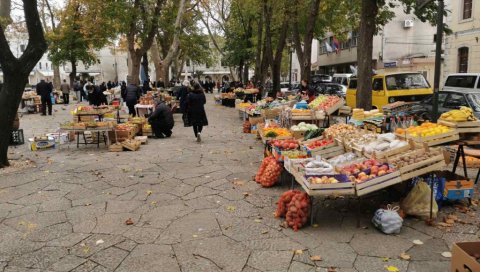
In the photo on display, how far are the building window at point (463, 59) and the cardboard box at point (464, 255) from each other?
2505 centimetres

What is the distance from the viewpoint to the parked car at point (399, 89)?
15.8 m

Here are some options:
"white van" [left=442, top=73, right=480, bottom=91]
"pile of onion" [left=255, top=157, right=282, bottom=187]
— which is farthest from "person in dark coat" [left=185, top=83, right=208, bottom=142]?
"white van" [left=442, top=73, right=480, bottom=91]

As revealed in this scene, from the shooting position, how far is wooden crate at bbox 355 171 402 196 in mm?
5348

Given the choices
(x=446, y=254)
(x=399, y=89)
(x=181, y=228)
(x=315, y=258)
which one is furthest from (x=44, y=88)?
(x=446, y=254)

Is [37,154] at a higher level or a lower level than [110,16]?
lower

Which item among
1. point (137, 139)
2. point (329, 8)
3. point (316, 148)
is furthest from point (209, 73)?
point (316, 148)

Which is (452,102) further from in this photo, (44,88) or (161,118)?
(44,88)

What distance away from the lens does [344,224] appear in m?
5.65

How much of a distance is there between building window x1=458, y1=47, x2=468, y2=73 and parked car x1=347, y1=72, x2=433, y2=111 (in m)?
11.1

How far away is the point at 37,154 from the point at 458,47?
2395 cm

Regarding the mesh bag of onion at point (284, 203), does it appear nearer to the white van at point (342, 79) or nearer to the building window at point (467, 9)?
the building window at point (467, 9)

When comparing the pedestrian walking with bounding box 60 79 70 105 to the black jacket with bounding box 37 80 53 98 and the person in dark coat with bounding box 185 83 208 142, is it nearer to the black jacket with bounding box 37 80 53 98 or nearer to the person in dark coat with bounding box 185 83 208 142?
the black jacket with bounding box 37 80 53 98

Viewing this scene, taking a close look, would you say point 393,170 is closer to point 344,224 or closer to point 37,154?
point 344,224

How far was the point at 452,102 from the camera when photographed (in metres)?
12.7
